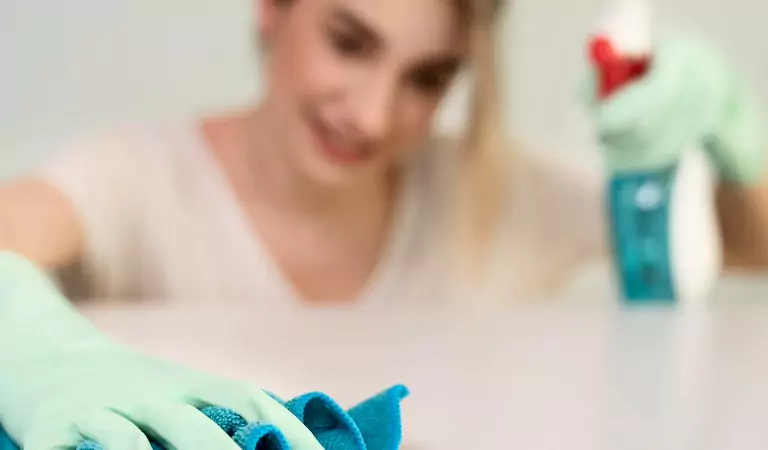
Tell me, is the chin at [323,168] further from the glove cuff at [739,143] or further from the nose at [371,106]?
the glove cuff at [739,143]

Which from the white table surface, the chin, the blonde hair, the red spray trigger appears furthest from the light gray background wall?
the white table surface

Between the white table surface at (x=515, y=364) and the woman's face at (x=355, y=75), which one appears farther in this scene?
the woman's face at (x=355, y=75)

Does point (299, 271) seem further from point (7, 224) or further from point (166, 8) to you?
point (166, 8)

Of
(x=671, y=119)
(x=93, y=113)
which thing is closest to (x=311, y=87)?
A: (x=671, y=119)

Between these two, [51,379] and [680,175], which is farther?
[680,175]

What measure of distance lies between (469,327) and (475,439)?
23 cm

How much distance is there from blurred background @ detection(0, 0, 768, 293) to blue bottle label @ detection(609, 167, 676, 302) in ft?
1.25

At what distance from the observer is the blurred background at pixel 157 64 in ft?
3.21

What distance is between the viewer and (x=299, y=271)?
0.78 meters

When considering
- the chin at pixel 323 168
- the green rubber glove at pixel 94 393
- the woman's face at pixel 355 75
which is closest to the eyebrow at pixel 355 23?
the woman's face at pixel 355 75

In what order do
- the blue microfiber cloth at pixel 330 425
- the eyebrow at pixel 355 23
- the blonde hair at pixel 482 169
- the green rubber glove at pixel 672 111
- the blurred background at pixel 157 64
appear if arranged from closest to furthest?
the blue microfiber cloth at pixel 330 425, the green rubber glove at pixel 672 111, the eyebrow at pixel 355 23, the blonde hair at pixel 482 169, the blurred background at pixel 157 64

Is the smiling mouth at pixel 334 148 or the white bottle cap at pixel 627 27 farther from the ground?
the white bottle cap at pixel 627 27

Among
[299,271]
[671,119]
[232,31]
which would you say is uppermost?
[232,31]

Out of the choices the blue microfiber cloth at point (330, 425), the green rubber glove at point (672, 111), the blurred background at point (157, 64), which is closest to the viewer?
the blue microfiber cloth at point (330, 425)
